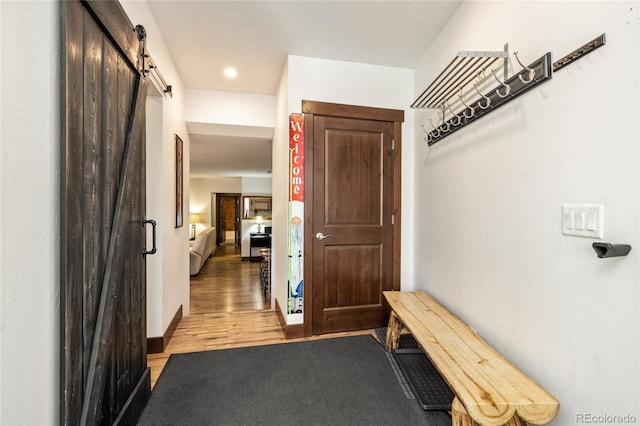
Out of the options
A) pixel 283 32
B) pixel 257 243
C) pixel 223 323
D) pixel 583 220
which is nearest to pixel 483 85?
pixel 583 220

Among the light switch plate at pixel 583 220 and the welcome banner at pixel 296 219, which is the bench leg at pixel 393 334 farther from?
the light switch plate at pixel 583 220

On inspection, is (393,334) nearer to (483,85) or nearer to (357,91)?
(483,85)

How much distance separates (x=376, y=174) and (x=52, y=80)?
2211 millimetres

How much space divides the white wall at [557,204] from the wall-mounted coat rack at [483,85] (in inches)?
1.6

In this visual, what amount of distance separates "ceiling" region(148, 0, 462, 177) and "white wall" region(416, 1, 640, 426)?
0.41 meters

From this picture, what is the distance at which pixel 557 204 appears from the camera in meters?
1.15

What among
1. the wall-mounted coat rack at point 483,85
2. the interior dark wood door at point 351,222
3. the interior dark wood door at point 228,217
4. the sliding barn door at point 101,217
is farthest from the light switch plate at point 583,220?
the interior dark wood door at point 228,217

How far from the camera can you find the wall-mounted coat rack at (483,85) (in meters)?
1.17

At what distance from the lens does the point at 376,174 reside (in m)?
2.54

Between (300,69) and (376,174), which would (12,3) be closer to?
(300,69)

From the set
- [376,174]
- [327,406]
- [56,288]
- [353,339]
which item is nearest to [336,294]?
[353,339]

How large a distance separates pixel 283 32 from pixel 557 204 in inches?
85.0

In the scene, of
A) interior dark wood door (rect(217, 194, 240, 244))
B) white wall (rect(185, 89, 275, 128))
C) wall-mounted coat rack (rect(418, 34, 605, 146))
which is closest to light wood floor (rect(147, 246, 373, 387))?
wall-mounted coat rack (rect(418, 34, 605, 146))

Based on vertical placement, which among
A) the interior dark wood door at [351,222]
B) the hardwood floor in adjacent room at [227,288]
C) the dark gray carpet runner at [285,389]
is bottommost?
the hardwood floor in adjacent room at [227,288]
